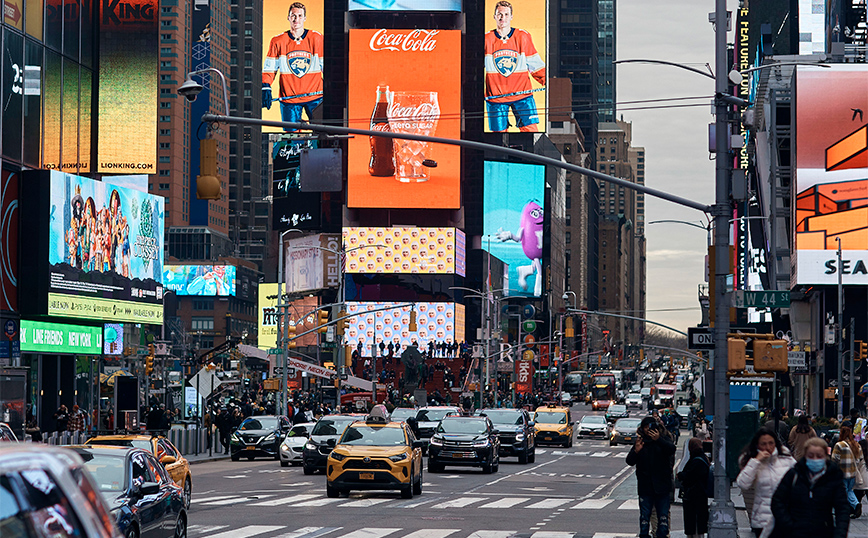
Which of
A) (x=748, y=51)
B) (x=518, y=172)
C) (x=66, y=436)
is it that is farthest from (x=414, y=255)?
(x=66, y=436)

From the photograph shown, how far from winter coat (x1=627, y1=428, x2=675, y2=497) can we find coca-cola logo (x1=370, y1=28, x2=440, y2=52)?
107256mm

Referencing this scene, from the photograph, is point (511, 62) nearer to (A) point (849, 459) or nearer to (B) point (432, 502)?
(B) point (432, 502)

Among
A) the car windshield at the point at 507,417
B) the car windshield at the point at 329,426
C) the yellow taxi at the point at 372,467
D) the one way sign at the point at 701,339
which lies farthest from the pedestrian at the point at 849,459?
the car windshield at the point at 507,417

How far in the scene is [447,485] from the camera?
31.7 m

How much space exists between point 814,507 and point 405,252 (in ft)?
368

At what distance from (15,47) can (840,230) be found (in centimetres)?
3745

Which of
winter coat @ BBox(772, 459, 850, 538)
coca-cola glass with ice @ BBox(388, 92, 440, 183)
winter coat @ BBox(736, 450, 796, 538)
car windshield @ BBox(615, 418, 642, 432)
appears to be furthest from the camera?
coca-cola glass with ice @ BBox(388, 92, 440, 183)

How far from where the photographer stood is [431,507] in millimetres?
24719

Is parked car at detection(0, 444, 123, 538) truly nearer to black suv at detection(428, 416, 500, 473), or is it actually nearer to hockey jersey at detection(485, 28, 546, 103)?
black suv at detection(428, 416, 500, 473)

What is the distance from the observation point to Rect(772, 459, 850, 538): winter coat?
10.6m

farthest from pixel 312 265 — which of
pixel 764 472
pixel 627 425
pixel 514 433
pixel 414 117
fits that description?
pixel 764 472

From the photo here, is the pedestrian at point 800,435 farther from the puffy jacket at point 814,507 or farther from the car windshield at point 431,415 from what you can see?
the car windshield at point 431,415

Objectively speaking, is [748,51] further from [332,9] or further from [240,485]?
[240,485]

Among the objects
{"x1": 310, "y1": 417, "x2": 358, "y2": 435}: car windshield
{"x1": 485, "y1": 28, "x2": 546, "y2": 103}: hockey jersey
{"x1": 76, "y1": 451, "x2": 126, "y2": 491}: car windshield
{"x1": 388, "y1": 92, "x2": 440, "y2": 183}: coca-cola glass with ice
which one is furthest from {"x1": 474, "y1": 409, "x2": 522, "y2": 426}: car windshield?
{"x1": 485, "y1": 28, "x2": 546, "y2": 103}: hockey jersey
